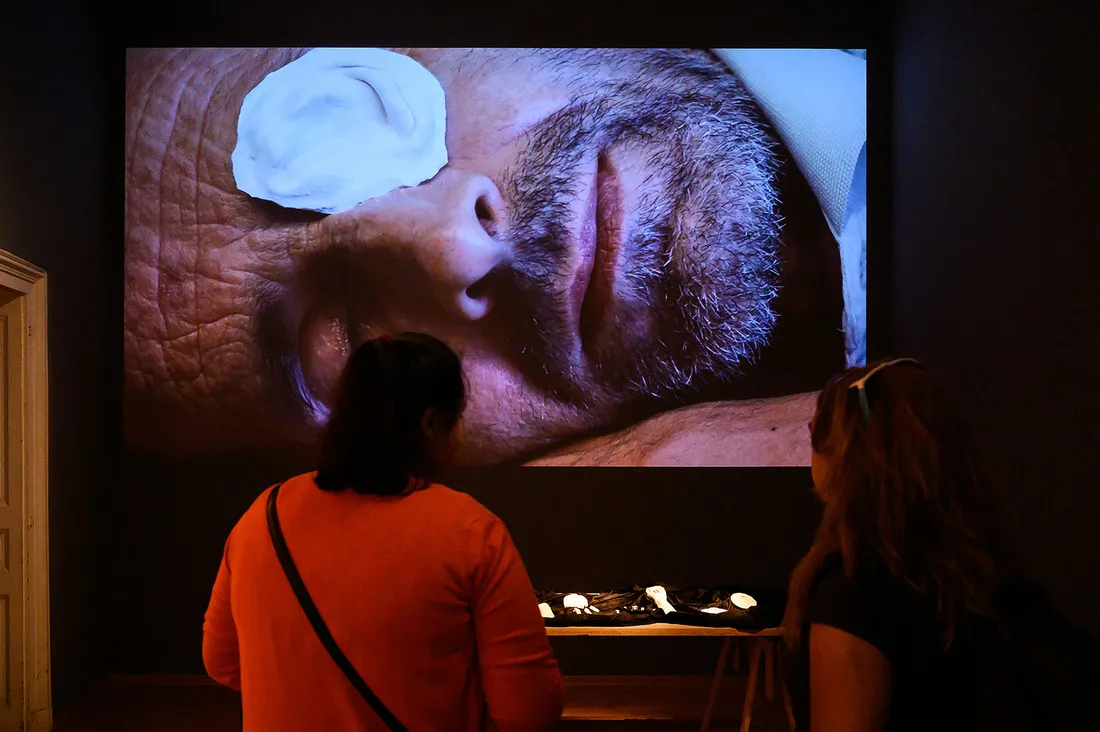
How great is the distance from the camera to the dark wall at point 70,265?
3.55 meters

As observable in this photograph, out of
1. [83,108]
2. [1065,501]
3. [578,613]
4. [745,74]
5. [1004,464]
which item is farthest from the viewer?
[745,74]

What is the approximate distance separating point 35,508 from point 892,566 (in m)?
3.69

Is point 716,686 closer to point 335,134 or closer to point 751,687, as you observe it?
point 751,687

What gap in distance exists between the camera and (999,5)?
125 inches

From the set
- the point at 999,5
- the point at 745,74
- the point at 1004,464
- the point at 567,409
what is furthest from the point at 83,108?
the point at 1004,464

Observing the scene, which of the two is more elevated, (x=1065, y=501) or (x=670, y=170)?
(x=670, y=170)

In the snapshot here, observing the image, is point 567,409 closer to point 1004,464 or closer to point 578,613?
point 578,613

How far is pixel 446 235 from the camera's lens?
433cm

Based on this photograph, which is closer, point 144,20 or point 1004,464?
point 1004,464

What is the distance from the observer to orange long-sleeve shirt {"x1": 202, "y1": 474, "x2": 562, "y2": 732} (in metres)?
1.13


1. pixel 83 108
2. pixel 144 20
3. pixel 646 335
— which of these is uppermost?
pixel 144 20

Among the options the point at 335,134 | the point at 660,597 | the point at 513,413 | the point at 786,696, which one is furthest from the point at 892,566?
→ the point at 335,134

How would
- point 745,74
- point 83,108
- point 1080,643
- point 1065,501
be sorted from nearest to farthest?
point 1080,643, point 1065,501, point 83,108, point 745,74

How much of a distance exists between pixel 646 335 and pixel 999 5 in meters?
2.09
